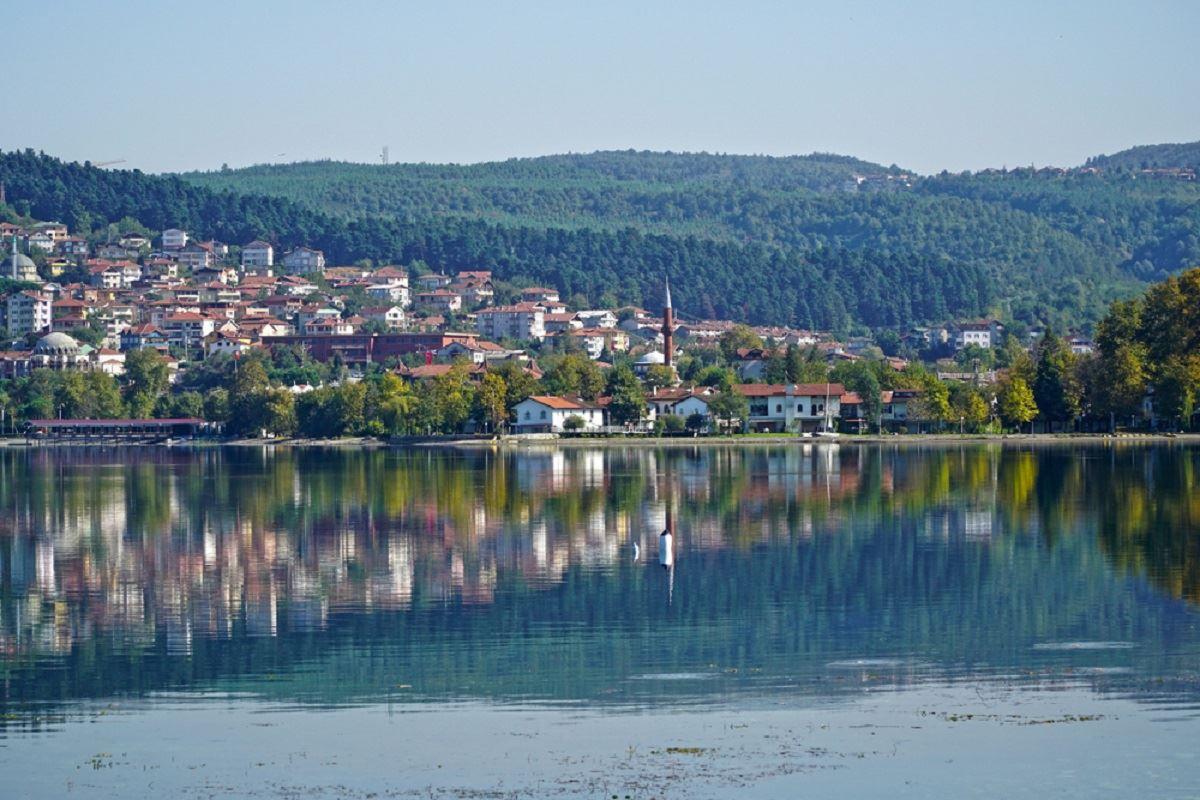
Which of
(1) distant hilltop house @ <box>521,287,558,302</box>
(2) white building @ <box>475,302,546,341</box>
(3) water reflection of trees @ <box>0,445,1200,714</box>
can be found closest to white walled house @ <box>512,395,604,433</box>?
(3) water reflection of trees @ <box>0,445,1200,714</box>

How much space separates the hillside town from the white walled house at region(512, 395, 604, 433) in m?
0.09

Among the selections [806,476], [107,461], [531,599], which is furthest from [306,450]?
[531,599]

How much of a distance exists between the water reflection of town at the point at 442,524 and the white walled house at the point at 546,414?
2479 cm

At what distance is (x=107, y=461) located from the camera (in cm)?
7181

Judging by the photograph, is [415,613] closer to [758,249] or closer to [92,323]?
[92,323]

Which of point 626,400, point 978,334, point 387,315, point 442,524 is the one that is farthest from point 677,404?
point 978,334

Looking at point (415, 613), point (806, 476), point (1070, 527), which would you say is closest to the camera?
point (415, 613)

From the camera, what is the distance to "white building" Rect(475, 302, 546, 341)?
448 feet

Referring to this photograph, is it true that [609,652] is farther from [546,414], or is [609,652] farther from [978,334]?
[978,334]

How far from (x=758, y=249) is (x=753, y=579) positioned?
15863 cm

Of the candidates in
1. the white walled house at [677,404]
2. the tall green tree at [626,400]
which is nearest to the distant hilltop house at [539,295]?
the white walled house at [677,404]

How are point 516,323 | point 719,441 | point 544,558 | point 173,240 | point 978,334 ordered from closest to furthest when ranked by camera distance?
point 544,558 → point 719,441 → point 516,323 → point 978,334 → point 173,240

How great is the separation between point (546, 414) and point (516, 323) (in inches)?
2082

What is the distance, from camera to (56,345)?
120 meters
